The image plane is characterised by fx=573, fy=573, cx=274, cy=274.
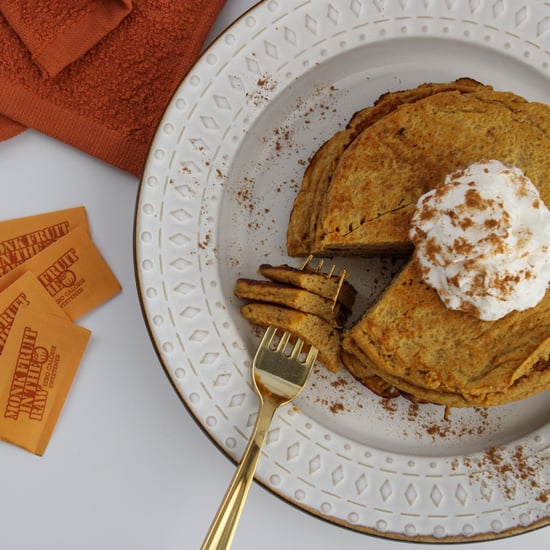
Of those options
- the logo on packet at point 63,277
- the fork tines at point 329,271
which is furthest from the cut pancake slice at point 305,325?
the logo on packet at point 63,277

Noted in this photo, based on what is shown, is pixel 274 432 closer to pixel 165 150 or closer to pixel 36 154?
pixel 165 150

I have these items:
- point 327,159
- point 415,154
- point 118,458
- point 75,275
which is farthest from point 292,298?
point 118,458

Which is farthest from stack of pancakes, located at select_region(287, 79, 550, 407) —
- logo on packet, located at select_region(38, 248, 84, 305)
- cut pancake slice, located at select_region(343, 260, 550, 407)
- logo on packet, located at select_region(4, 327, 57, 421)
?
logo on packet, located at select_region(4, 327, 57, 421)

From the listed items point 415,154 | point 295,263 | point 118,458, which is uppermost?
point 415,154

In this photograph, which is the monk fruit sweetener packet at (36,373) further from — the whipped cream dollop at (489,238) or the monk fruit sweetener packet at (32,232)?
the whipped cream dollop at (489,238)

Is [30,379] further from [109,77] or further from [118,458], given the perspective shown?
[109,77]

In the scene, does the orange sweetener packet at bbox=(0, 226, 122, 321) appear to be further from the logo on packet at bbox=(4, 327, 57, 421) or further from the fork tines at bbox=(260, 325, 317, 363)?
the fork tines at bbox=(260, 325, 317, 363)
